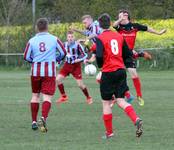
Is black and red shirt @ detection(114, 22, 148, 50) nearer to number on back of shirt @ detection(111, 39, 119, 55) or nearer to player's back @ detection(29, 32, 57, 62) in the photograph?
player's back @ detection(29, 32, 57, 62)

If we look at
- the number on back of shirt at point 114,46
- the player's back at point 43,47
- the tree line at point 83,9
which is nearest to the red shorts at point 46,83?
the player's back at point 43,47

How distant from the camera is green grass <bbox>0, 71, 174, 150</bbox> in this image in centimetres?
1026

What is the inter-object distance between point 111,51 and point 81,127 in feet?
6.26

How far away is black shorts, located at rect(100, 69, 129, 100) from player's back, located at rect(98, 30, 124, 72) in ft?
0.26

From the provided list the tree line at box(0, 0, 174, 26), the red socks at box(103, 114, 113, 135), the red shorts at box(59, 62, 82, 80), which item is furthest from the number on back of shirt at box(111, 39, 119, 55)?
the tree line at box(0, 0, 174, 26)

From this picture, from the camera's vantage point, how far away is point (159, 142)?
34.3 ft

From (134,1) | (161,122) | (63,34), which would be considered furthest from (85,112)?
(134,1)

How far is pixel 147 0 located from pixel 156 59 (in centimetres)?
1660

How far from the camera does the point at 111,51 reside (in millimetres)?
11031

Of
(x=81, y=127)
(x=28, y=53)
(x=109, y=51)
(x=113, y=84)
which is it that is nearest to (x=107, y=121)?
(x=113, y=84)

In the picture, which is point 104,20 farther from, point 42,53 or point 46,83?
point 46,83

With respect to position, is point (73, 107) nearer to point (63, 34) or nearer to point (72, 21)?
point (63, 34)

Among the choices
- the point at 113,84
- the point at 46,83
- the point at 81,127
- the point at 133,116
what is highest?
the point at 113,84

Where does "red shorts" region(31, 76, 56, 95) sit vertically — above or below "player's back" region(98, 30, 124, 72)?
below
